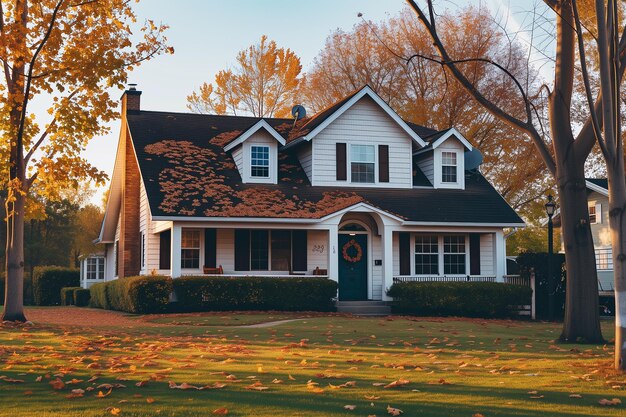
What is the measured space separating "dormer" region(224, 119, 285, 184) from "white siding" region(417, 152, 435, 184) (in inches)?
241

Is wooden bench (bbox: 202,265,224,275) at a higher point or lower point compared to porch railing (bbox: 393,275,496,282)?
higher

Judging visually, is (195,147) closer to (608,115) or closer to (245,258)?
(245,258)

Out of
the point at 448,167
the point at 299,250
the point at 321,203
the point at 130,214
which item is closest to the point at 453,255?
the point at 448,167

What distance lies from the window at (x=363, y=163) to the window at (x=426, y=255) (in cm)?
292

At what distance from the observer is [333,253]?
89.8ft

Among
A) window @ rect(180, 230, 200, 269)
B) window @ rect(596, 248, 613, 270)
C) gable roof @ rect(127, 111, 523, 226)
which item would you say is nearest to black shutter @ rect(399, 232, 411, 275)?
gable roof @ rect(127, 111, 523, 226)

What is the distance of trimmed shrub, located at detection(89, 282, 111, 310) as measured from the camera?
3102cm

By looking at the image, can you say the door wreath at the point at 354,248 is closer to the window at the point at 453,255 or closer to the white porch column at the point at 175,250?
the window at the point at 453,255

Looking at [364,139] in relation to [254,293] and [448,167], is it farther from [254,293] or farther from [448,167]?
Result: [254,293]

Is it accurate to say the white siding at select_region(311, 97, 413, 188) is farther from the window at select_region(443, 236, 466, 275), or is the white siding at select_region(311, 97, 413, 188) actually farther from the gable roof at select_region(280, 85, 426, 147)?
the window at select_region(443, 236, 466, 275)

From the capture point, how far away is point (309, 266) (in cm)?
2884

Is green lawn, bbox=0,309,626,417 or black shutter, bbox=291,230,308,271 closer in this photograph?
green lawn, bbox=0,309,626,417

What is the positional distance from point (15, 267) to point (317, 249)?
11137mm

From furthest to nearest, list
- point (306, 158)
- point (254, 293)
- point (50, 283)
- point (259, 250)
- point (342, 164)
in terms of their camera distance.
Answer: point (50, 283)
point (306, 158)
point (342, 164)
point (259, 250)
point (254, 293)
